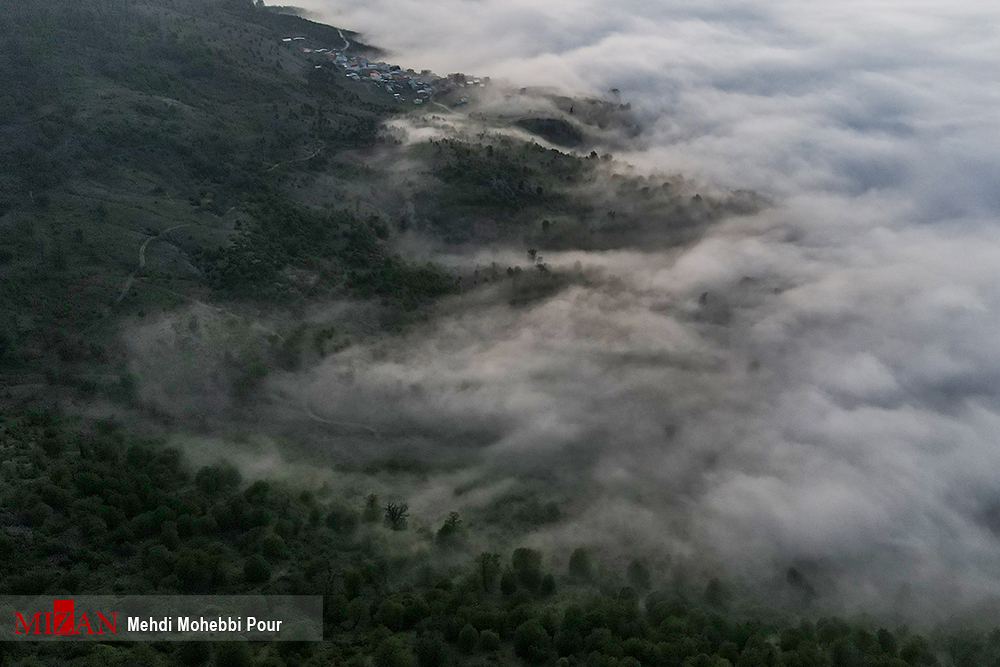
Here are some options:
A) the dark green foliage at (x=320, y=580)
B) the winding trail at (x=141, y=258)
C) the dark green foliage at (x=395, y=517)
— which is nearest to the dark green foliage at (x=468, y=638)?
the dark green foliage at (x=320, y=580)

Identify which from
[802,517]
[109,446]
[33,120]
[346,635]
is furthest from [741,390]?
[33,120]

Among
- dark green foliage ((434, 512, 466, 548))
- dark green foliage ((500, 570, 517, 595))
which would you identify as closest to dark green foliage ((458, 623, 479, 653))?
dark green foliage ((500, 570, 517, 595))

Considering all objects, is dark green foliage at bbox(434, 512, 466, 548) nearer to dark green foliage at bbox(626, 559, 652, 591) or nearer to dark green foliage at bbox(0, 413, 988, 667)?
dark green foliage at bbox(0, 413, 988, 667)

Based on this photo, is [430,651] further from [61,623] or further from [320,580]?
[61,623]

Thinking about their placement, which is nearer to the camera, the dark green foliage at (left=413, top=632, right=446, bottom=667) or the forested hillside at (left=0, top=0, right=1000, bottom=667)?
the dark green foliage at (left=413, top=632, right=446, bottom=667)

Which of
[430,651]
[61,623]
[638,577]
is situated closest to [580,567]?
[638,577]

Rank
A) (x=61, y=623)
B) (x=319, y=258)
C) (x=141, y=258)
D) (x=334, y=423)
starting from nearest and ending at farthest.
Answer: (x=61, y=623)
(x=334, y=423)
(x=141, y=258)
(x=319, y=258)

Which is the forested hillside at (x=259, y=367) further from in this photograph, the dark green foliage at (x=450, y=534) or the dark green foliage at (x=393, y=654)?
the dark green foliage at (x=393, y=654)

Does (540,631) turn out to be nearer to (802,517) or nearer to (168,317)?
(802,517)
